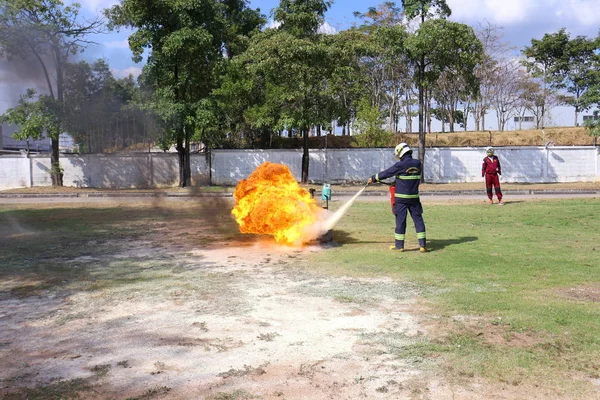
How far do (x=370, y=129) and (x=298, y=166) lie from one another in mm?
5845

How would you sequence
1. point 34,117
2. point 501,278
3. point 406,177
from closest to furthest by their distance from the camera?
1. point 501,278
2. point 406,177
3. point 34,117

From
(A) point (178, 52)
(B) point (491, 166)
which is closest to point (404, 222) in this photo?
(B) point (491, 166)

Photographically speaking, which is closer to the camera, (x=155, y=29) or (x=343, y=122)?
(x=155, y=29)

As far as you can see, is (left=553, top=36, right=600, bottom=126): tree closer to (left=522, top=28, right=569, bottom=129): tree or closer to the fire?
(left=522, top=28, right=569, bottom=129): tree

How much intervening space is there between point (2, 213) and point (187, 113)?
1160 centimetres

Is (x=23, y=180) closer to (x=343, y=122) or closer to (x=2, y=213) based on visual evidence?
(x=2, y=213)

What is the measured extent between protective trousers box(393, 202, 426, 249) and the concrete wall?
2270 centimetres

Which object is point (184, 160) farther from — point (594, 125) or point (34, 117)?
point (594, 125)

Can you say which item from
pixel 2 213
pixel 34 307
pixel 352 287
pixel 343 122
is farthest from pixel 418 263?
pixel 343 122

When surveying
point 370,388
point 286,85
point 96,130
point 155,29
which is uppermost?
point 155,29

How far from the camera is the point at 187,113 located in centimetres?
2759

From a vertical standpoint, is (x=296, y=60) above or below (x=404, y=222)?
above

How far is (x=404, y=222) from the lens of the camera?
9.80 m

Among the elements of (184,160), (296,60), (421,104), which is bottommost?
(184,160)
